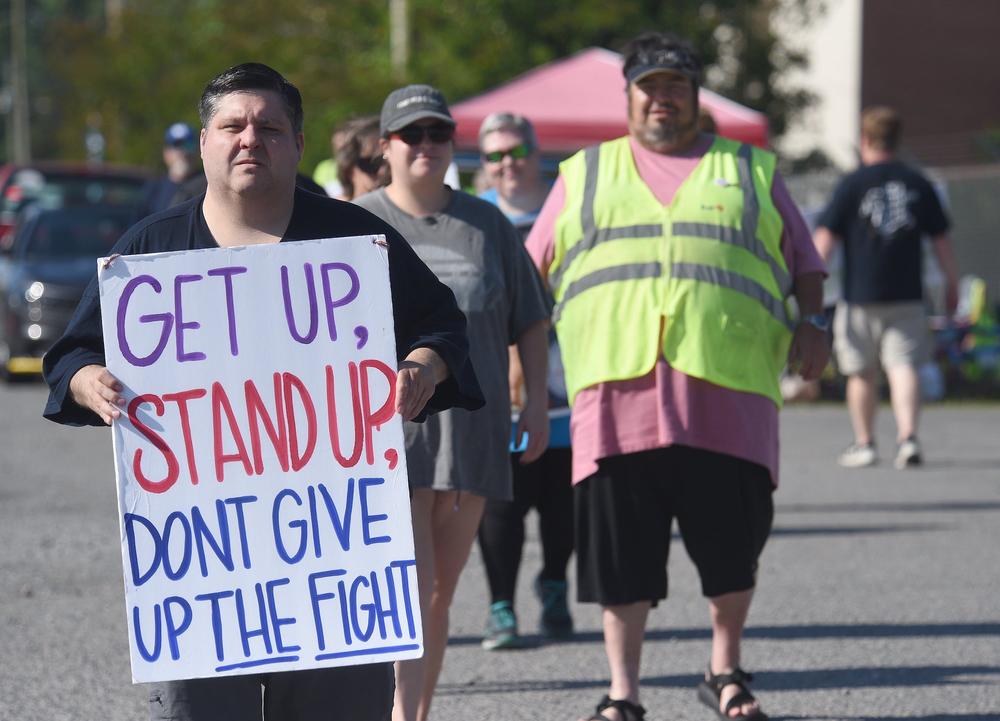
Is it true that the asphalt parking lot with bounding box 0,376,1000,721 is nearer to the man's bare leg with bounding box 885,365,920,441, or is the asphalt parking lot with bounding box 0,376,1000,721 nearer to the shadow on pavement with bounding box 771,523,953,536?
the shadow on pavement with bounding box 771,523,953,536

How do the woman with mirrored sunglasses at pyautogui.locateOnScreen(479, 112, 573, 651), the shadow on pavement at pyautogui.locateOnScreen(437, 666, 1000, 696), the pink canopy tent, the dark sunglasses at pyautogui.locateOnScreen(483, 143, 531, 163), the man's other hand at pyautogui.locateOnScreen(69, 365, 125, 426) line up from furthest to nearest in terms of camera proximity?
the pink canopy tent
the dark sunglasses at pyautogui.locateOnScreen(483, 143, 531, 163)
the woman with mirrored sunglasses at pyautogui.locateOnScreen(479, 112, 573, 651)
the shadow on pavement at pyautogui.locateOnScreen(437, 666, 1000, 696)
the man's other hand at pyautogui.locateOnScreen(69, 365, 125, 426)

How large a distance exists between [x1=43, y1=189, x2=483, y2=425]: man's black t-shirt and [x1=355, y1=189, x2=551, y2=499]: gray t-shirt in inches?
48.5

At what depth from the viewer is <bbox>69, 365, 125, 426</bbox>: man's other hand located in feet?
11.5

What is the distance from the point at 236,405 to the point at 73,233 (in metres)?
15.0

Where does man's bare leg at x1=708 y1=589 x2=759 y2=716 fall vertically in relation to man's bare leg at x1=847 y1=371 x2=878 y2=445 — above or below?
below

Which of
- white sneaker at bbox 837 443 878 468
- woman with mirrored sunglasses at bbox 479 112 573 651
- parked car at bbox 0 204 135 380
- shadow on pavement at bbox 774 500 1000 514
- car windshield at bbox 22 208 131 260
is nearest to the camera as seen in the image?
woman with mirrored sunglasses at bbox 479 112 573 651

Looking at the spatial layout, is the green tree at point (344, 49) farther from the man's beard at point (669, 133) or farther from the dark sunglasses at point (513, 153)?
the man's beard at point (669, 133)

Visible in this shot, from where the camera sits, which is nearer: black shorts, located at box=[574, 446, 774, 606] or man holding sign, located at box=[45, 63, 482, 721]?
man holding sign, located at box=[45, 63, 482, 721]

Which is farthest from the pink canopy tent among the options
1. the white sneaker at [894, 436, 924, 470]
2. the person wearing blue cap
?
the person wearing blue cap

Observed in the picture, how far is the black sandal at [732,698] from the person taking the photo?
5.32m

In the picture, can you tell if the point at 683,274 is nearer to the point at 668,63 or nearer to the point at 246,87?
the point at 668,63

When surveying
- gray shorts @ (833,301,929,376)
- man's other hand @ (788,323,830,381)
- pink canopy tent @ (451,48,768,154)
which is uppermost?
pink canopy tent @ (451,48,768,154)

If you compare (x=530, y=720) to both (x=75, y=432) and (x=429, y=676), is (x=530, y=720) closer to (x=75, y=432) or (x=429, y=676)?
(x=429, y=676)

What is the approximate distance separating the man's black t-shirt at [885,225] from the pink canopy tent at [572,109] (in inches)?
97.4
